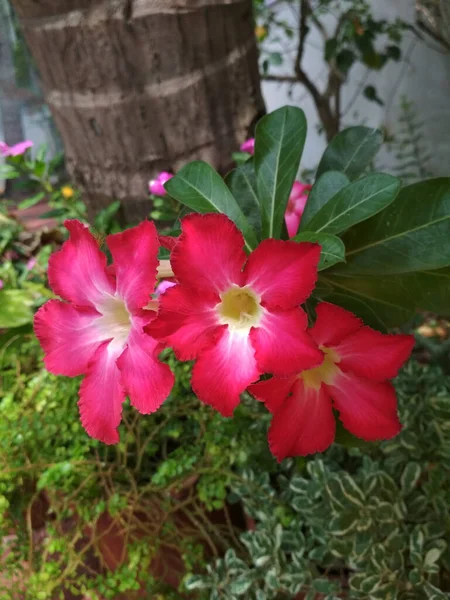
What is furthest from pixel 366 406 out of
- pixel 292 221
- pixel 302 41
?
pixel 302 41

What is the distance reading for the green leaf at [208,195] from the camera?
61cm

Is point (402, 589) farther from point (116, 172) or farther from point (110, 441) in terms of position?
point (116, 172)

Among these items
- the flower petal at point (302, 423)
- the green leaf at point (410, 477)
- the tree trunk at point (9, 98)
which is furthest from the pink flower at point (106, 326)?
the tree trunk at point (9, 98)

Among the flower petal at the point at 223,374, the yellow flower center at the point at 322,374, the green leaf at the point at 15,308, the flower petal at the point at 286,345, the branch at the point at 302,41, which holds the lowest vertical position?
the green leaf at the point at 15,308

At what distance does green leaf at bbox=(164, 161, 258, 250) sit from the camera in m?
0.61

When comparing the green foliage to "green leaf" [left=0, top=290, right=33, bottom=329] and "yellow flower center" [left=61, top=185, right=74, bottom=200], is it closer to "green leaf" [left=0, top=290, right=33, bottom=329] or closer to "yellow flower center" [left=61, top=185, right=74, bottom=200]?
"green leaf" [left=0, top=290, right=33, bottom=329]

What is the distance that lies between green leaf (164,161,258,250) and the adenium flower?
17 cm

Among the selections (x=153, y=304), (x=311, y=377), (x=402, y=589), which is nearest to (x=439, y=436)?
(x=402, y=589)

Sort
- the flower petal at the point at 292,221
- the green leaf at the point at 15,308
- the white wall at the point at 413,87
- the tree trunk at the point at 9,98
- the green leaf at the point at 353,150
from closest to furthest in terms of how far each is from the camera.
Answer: the green leaf at the point at 353,150, the flower petal at the point at 292,221, the green leaf at the point at 15,308, the white wall at the point at 413,87, the tree trunk at the point at 9,98

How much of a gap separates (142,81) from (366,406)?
0.80 metres

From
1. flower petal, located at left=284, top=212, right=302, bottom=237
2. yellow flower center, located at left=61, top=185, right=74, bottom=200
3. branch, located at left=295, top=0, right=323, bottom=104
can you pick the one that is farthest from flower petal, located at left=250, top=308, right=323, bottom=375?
branch, located at left=295, top=0, right=323, bottom=104

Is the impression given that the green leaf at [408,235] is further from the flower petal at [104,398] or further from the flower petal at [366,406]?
the flower petal at [104,398]

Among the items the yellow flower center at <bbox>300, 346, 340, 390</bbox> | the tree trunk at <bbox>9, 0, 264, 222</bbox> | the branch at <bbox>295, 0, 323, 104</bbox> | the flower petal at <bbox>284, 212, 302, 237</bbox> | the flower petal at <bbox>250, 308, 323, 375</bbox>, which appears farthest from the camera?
the branch at <bbox>295, 0, 323, 104</bbox>

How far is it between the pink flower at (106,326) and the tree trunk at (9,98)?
240 cm
